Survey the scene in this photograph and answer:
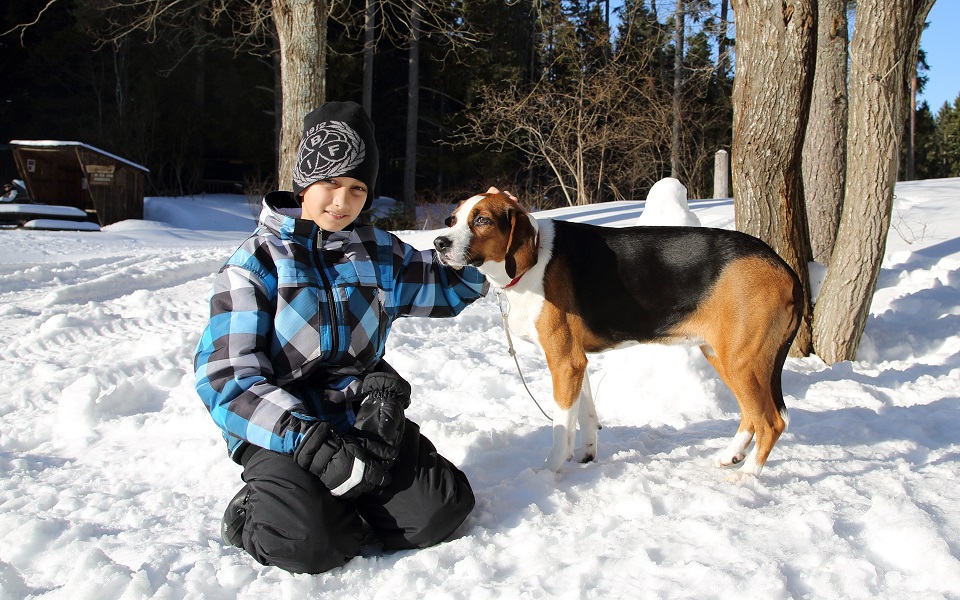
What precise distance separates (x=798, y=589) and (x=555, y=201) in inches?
953

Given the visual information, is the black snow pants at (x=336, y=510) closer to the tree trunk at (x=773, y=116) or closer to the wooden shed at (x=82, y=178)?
the tree trunk at (x=773, y=116)

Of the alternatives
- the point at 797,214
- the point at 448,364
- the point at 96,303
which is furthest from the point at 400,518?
the point at 96,303

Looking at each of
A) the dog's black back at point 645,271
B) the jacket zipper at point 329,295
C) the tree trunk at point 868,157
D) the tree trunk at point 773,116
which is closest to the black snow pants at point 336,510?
the jacket zipper at point 329,295

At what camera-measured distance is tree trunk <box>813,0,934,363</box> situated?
5.24 m

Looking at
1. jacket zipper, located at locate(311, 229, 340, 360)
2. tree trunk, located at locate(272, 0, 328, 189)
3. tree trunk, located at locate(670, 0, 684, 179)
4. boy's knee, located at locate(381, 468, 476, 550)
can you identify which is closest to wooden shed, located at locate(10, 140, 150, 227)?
tree trunk, located at locate(272, 0, 328, 189)

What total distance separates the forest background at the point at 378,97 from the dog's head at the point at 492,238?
62.8 ft

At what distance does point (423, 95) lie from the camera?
97.0 ft

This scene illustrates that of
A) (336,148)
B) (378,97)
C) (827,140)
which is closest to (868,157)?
(827,140)

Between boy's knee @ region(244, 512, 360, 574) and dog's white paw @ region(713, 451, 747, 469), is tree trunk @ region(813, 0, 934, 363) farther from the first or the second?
boy's knee @ region(244, 512, 360, 574)

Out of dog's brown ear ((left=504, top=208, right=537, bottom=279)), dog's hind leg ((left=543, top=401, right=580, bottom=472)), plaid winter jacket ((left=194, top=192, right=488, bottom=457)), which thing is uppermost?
dog's brown ear ((left=504, top=208, right=537, bottom=279))

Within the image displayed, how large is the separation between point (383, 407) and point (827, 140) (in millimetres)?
6215

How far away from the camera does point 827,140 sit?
724cm

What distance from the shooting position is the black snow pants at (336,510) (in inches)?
103

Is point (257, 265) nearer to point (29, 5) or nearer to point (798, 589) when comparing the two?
point (798, 589)
